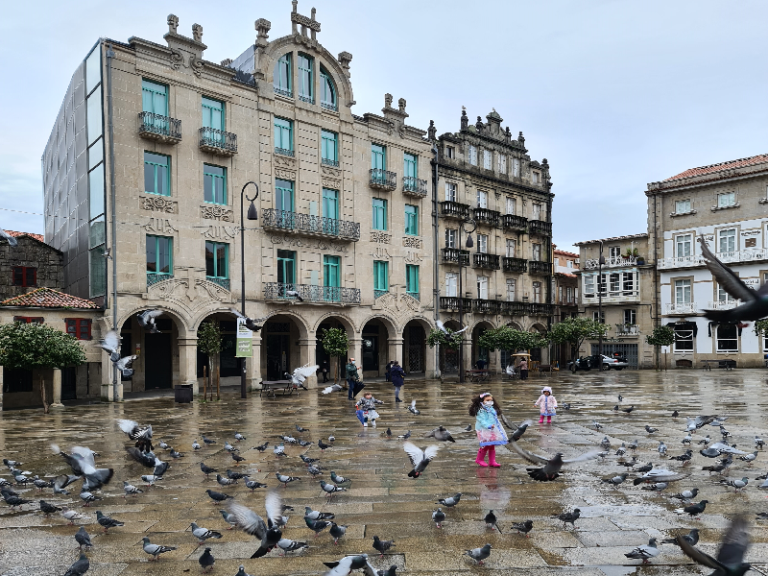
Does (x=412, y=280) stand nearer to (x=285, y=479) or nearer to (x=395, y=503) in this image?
(x=285, y=479)

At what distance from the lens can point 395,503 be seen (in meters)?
8.94

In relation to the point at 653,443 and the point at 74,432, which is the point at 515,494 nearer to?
the point at 653,443

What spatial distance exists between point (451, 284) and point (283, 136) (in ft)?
51.0

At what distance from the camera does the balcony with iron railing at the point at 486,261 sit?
143 feet

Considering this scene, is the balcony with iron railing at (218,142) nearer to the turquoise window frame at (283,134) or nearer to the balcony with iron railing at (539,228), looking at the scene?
the turquoise window frame at (283,134)

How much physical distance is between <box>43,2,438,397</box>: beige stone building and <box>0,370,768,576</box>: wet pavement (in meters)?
11.5

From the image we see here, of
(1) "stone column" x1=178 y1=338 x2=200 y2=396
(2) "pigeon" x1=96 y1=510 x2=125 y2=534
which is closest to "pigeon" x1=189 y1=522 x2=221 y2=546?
(2) "pigeon" x1=96 y1=510 x2=125 y2=534

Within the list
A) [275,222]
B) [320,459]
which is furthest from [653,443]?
[275,222]

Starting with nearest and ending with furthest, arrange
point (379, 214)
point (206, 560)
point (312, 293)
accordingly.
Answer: point (206, 560) < point (312, 293) < point (379, 214)

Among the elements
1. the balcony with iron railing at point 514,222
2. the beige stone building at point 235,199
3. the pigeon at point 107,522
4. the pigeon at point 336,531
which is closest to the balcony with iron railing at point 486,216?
the balcony with iron railing at point 514,222

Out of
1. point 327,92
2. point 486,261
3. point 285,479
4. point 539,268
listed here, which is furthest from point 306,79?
point 285,479

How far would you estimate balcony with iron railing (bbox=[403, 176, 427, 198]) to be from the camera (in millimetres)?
38725

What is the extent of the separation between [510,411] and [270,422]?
25.2ft

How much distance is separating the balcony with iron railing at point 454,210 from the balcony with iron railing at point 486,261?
113 inches
